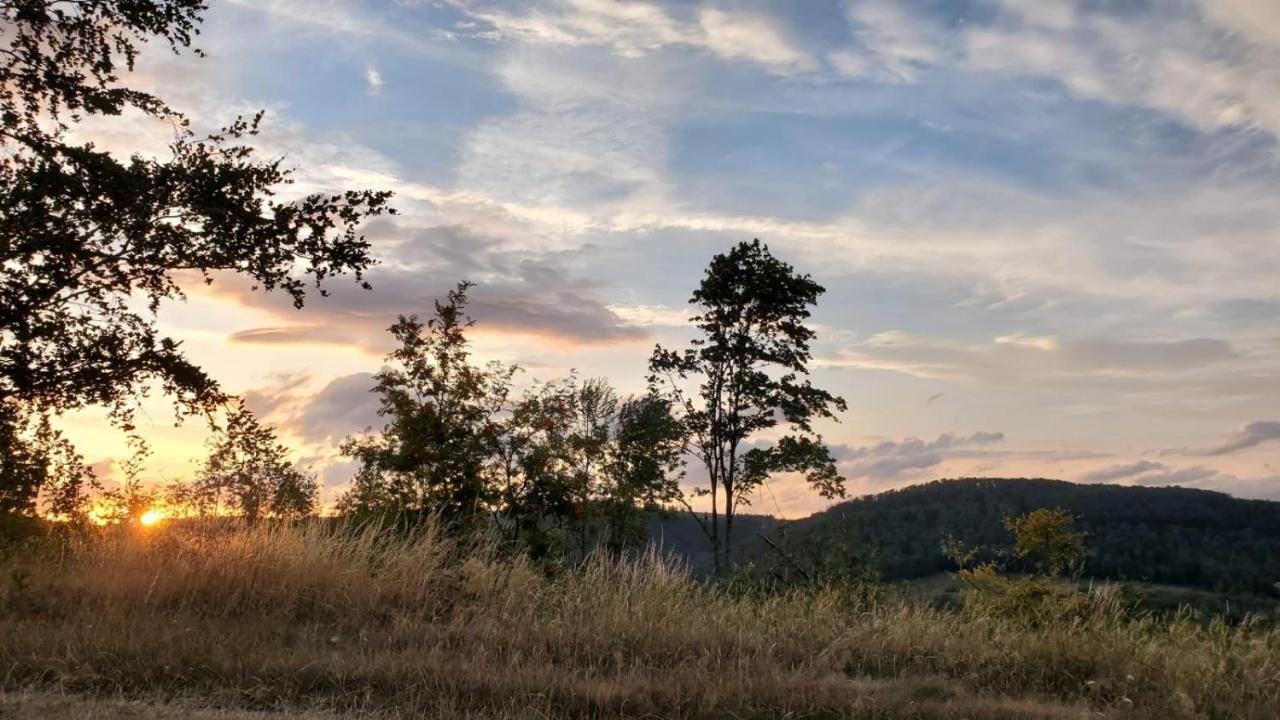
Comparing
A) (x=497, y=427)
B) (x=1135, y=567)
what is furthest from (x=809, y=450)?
(x=1135, y=567)

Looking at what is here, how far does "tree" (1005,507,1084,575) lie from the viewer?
1728cm

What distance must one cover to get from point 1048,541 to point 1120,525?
121318 mm

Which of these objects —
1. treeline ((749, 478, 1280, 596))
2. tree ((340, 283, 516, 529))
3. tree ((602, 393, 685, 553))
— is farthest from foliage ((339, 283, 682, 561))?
treeline ((749, 478, 1280, 596))

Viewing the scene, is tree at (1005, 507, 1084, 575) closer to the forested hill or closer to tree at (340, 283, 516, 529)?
tree at (340, 283, 516, 529)

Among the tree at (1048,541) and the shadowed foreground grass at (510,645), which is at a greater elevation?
the tree at (1048,541)

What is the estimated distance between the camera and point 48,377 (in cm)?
1353

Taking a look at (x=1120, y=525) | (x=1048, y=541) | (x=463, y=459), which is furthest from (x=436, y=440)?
(x=1120, y=525)

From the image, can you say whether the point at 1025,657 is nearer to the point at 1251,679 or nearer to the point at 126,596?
the point at 1251,679

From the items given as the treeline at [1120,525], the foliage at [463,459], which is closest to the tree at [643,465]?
the foliage at [463,459]

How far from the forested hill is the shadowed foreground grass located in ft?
266

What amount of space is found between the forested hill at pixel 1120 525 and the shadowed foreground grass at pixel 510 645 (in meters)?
80.9

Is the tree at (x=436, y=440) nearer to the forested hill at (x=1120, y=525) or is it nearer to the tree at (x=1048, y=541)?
the tree at (x=1048, y=541)

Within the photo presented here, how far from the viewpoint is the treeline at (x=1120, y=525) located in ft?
322

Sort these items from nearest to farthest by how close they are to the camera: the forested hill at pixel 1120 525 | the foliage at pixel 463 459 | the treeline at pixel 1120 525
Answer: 1. the foliage at pixel 463 459
2. the treeline at pixel 1120 525
3. the forested hill at pixel 1120 525
